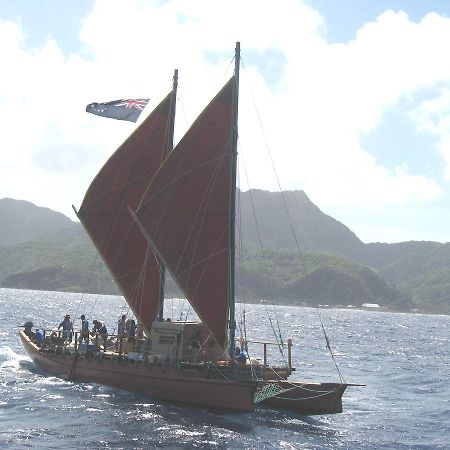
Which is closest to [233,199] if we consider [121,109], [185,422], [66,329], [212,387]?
[212,387]

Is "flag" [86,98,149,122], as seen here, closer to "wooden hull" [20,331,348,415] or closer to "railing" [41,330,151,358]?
"railing" [41,330,151,358]

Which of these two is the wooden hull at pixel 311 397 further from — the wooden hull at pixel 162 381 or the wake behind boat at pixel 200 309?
the wooden hull at pixel 162 381

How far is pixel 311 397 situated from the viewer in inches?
1077

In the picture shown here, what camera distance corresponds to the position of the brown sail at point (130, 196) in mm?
35906

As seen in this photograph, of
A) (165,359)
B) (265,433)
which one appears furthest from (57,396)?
(265,433)

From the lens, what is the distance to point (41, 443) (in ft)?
70.8

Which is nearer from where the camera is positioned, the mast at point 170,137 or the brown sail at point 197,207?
the brown sail at point 197,207

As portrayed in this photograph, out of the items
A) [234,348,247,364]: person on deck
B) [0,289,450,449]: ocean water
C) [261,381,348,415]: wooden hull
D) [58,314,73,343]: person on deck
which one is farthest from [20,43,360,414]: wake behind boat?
[58,314,73,343]: person on deck

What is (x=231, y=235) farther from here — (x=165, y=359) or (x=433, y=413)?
(x=433, y=413)

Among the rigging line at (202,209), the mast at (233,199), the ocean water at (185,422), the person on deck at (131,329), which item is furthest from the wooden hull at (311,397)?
the person on deck at (131,329)

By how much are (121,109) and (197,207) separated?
1137cm

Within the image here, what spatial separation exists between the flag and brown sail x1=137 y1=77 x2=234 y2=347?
9037 mm

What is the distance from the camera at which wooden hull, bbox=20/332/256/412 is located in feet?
86.9

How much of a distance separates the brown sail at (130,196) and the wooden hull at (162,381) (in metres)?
4.85
